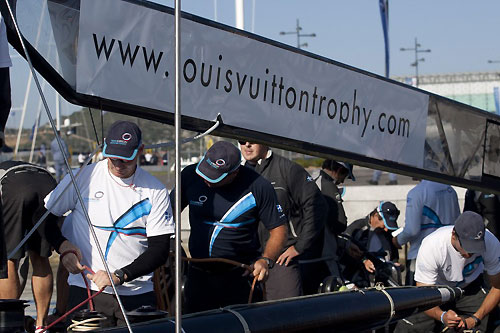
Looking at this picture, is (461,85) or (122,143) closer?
(122,143)

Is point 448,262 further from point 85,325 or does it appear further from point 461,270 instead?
point 85,325

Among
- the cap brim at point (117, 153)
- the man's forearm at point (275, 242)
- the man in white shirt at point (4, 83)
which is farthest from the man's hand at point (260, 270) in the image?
the man in white shirt at point (4, 83)

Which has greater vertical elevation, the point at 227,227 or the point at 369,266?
the point at 227,227

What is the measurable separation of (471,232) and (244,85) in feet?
11.2

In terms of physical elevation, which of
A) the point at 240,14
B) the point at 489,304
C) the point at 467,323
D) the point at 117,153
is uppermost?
the point at 240,14

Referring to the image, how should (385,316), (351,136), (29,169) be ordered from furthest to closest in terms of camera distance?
(29,169)
(385,316)
(351,136)

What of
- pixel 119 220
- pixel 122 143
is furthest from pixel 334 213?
pixel 122 143

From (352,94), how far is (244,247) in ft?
6.21

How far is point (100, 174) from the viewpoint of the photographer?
5066mm

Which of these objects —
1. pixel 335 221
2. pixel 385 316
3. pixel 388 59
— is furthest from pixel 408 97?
pixel 388 59

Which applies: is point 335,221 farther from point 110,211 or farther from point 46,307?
point 110,211

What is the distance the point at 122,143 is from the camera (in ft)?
16.0

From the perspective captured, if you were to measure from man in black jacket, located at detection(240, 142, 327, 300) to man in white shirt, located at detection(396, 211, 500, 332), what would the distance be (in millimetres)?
884

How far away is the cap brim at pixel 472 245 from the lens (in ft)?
22.3
